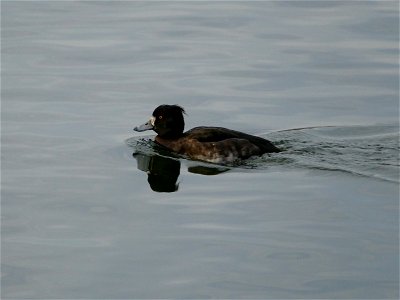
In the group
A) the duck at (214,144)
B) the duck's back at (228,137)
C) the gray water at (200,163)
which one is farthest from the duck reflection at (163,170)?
the duck's back at (228,137)

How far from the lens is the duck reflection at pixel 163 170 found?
1346cm

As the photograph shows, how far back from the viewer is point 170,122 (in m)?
15.5

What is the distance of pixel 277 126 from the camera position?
16125 millimetres

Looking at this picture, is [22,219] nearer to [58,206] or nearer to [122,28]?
[58,206]

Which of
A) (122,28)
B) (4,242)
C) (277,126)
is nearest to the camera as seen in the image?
(4,242)

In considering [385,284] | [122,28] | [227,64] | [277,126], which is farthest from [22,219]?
[122,28]

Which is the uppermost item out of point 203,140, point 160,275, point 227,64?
point 227,64

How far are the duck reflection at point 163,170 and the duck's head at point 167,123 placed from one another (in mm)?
518

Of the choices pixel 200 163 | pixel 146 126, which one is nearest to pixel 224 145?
pixel 200 163

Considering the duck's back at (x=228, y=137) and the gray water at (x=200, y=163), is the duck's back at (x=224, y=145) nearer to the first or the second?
the duck's back at (x=228, y=137)

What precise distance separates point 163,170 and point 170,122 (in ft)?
4.22

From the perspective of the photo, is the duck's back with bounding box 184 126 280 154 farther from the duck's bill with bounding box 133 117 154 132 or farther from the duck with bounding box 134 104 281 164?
the duck's bill with bounding box 133 117 154 132

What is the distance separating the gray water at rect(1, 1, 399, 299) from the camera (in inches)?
410

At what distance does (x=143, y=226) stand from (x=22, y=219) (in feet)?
4.41
